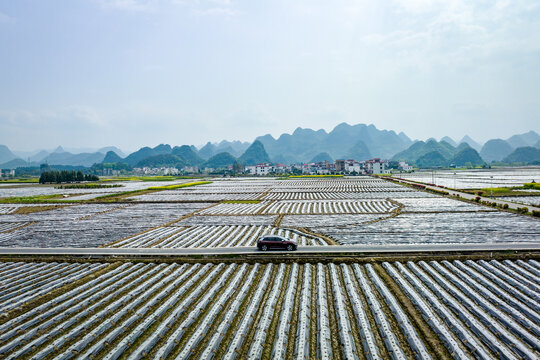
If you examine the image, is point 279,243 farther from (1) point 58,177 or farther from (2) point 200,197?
(1) point 58,177

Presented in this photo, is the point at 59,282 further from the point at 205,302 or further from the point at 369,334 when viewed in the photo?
the point at 369,334

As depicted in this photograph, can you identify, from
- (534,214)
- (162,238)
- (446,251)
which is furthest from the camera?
(534,214)

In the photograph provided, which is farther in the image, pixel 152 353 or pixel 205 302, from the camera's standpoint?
pixel 205 302

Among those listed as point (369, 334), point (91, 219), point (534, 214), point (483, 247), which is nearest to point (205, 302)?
point (369, 334)

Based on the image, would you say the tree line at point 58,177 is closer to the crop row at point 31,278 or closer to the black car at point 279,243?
the crop row at point 31,278

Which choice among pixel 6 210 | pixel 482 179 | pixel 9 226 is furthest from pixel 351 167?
pixel 9 226

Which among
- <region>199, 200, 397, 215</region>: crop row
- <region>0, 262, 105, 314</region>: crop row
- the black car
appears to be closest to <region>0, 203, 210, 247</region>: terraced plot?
<region>0, 262, 105, 314</region>: crop row

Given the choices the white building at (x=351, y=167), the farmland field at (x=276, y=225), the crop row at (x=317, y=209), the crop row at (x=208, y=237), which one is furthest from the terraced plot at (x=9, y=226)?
the white building at (x=351, y=167)
